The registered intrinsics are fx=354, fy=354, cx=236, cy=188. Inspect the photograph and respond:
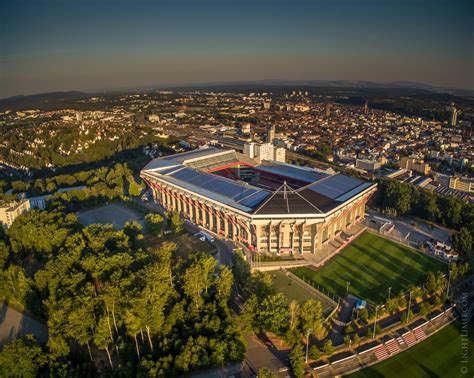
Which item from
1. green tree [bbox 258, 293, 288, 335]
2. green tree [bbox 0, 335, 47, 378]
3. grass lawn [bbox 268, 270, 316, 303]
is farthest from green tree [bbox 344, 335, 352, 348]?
green tree [bbox 0, 335, 47, 378]

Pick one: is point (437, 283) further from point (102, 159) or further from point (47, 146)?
point (47, 146)

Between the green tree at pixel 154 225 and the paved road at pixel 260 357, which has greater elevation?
the green tree at pixel 154 225

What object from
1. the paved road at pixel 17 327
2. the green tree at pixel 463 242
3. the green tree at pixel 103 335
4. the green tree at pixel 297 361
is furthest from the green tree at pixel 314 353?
the green tree at pixel 463 242

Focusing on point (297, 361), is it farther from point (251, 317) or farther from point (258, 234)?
point (258, 234)

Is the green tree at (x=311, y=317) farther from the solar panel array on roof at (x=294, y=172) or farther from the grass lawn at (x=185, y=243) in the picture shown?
the solar panel array on roof at (x=294, y=172)

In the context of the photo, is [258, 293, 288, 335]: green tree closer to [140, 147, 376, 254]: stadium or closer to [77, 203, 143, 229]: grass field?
[140, 147, 376, 254]: stadium

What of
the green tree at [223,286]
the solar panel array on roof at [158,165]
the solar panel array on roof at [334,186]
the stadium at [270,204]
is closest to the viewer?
the green tree at [223,286]

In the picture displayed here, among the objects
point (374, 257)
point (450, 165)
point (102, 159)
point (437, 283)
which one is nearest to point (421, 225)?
point (374, 257)
